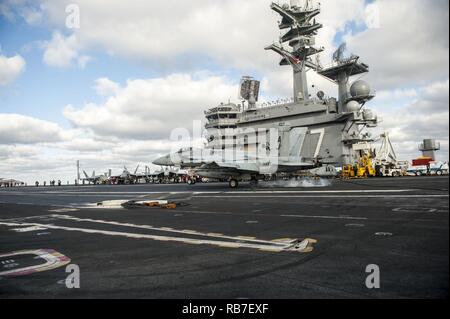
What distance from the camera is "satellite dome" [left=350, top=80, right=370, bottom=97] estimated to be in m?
69.7

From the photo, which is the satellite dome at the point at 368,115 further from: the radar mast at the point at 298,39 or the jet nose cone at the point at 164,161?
the jet nose cone at the point at 164,161

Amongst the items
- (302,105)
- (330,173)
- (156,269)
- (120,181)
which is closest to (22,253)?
(156,269)

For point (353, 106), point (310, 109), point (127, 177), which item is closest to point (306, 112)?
point (310, 109)

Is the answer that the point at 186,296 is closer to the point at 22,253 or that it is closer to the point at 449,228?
the point at 449,228

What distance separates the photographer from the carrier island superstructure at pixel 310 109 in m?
71.7

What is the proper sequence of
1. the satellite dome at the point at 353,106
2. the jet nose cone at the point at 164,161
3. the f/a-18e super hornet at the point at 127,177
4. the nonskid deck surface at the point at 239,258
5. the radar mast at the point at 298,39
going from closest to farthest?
the nonskid deck surface at the point at 239,258, the jet nose cone at the point at 164,161, the satellite dome at the point at 353,106, the radar mast at the point at 298,39, the f/a-18e super hornet at the point at 127,177

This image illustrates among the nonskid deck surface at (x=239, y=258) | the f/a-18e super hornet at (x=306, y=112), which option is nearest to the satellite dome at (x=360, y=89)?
the f/a-18e super hornet at (x=306, y=112)

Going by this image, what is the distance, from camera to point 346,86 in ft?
247

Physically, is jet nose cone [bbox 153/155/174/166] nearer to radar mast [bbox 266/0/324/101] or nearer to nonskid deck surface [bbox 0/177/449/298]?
nonskid deck surface [bbox 0/177/449/298]

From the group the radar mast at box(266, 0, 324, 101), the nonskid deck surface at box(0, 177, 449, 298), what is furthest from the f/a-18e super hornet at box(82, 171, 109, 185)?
the nonskid deck surface at box(0, 177, 449, 298)

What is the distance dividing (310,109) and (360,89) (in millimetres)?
11910

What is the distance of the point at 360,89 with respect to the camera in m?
69.8

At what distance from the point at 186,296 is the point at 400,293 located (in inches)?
127

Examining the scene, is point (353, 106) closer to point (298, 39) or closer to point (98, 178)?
point (298, 39)
